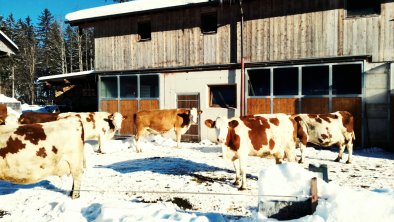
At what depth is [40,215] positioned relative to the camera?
599 cm

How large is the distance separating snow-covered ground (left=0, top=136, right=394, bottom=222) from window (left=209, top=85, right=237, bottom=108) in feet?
11.6

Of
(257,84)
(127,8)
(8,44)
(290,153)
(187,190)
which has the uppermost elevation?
(127,8)

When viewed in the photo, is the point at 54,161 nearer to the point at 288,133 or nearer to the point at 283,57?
the point at 288,133

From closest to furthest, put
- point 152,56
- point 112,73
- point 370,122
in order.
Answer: point 370,122, point 152,56, point 112,73

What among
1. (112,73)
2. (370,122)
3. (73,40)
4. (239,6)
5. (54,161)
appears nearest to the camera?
(54,161)

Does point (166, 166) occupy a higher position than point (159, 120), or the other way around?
point (159, 120)

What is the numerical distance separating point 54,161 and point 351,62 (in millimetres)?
11403

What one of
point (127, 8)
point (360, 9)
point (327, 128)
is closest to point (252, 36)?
point (360, 9)

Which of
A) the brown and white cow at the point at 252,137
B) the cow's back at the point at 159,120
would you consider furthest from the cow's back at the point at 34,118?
the brown and white cow at the point at 252,137

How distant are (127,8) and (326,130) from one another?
12548 millimetres

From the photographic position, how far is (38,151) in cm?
636

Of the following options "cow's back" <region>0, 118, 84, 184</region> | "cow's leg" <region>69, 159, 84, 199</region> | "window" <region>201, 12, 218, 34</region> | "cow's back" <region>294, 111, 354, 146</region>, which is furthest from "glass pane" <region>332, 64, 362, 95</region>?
"cow's back" <region>0, 118, 84, 184</region>

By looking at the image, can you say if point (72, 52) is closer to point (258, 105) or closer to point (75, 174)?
point (258, 105)

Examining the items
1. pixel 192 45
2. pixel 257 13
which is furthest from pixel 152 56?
pixel 257 13
